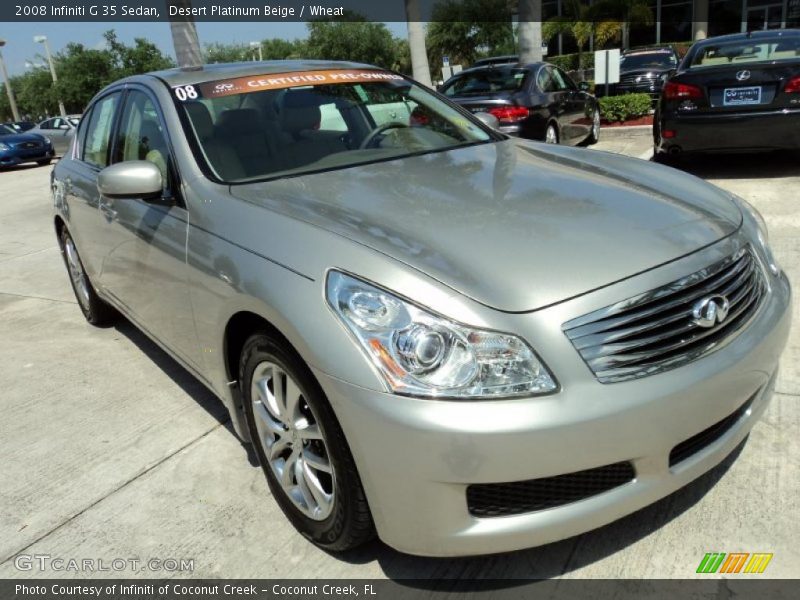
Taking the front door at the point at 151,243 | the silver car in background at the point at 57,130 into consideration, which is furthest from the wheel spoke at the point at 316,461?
the silver car in background at the point at 57,130

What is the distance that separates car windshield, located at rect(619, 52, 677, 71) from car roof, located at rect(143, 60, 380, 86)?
1356 cm

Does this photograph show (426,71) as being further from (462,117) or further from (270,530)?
(270,530)

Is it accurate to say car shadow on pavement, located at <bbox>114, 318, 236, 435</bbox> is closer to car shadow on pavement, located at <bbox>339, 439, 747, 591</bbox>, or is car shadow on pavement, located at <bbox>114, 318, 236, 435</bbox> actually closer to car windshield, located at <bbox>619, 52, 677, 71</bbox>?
car shadow on pavement, located at <bbox>339, 439, 747, 591</bbox>

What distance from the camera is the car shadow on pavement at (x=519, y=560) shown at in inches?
86.2

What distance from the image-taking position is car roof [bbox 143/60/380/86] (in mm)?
3373

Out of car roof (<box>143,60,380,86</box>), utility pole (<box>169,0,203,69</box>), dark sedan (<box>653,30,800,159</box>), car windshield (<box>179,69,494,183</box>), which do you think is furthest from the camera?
utility pole (<box>169,0,203,69</box>)

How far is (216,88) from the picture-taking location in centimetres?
326

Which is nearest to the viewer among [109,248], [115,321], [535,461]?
[535,461]

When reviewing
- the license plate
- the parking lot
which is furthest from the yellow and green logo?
the license plate

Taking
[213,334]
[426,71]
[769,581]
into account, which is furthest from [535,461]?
[426,71]

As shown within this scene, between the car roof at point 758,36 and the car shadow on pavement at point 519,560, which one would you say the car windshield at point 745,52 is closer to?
the car roof at point 758,36

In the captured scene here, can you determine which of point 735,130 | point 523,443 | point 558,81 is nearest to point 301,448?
point 523,443

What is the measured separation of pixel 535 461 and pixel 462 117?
247cm

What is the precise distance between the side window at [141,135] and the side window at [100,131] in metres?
0.23
